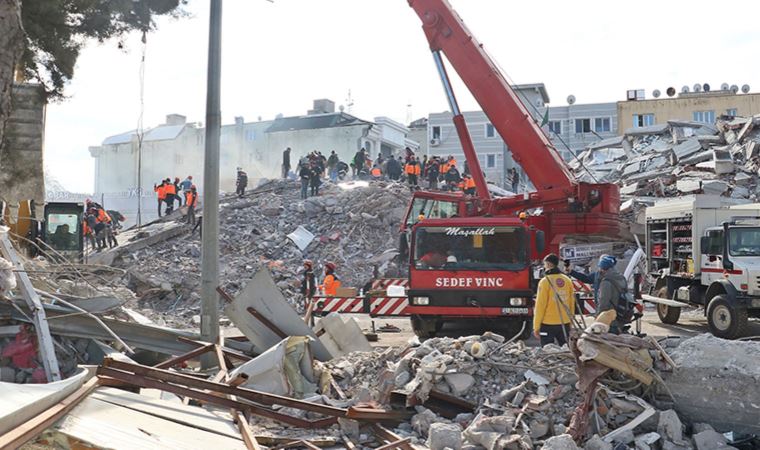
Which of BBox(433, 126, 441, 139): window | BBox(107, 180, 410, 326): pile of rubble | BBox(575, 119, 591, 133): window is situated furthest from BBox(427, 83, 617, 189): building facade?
BBox(107, 180, 410, 326): pile of rubble

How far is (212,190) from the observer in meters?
9.52

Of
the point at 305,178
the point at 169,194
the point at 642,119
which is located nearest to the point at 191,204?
the point at 169,194

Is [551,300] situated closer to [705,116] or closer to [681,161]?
[681,161]

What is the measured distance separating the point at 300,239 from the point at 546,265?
619 inches

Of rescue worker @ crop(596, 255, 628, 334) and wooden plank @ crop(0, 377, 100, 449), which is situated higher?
rescue worker @ crop(596, 255, 628, 334)

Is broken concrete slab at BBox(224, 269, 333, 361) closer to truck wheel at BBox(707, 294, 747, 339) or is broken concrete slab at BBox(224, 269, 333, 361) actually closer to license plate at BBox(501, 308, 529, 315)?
license plate at BBox(501, 308, 529, 315)

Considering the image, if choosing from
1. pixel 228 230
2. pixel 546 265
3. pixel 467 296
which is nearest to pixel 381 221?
pixel 228 230

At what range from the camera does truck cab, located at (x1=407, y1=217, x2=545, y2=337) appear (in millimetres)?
11320

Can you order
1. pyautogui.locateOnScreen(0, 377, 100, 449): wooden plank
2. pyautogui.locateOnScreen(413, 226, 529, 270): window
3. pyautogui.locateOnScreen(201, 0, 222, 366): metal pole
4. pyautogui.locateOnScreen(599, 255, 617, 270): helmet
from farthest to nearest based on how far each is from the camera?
pyautogui.locateOnScreen(413, 226, 529, 270): window < pyautogui.locateOnScreen(201, 0, 222, 366): metal pole < pyautogui.locateOnScreen(599, 255, 617, 270): helmet < pyautogui.locateOnScreen(0, 377, 100, 449): wooden plank

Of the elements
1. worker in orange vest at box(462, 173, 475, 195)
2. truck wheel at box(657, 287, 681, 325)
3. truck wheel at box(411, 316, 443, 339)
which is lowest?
truck wheel at box(657, 287, 681, 325)

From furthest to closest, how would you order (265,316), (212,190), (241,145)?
(241,145) → (265,316) → (212,190)

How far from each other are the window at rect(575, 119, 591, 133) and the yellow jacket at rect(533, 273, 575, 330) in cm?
4789

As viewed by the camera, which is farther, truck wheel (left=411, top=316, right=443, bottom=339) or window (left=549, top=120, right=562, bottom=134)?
window (left=549, top=120, right=562, bottom=134)

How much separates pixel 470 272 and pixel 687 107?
4732 centimetres
